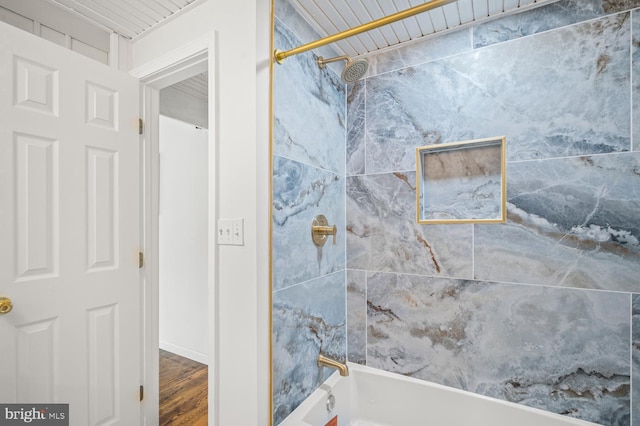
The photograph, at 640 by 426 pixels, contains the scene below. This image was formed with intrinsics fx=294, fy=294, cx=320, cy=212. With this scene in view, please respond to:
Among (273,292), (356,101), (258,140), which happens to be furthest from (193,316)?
(356,101)

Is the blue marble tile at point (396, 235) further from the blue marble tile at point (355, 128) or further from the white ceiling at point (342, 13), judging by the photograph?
the white ceiling at point (342, 13)

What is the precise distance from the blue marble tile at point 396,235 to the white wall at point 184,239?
1425mm

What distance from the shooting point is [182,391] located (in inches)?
86.3

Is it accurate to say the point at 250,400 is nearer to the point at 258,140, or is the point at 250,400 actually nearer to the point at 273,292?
the point at 273,292

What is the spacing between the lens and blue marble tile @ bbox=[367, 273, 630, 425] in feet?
4.04

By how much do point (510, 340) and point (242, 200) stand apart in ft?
4.62

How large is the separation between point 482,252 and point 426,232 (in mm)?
281

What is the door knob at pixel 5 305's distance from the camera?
108 cm

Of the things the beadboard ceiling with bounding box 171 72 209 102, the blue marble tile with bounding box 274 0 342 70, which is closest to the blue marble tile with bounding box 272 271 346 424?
the blue marble tile with bounding box 274 0 342 70

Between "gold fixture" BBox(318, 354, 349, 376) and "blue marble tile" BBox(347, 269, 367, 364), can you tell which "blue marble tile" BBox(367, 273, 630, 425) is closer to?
"blue marble tile" BBox(347, 269, 367, 364)

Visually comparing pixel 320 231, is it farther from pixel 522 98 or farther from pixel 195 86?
pixel 195 86

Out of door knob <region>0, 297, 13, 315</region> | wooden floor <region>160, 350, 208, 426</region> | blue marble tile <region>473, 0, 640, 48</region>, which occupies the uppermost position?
blue marble tile <region>473, 0, 640, 48</region>

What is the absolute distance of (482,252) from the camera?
4.79ft

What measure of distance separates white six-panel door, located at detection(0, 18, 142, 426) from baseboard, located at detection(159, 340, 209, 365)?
109cm
